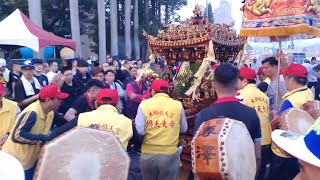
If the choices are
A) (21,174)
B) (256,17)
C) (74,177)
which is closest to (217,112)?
(74,177)

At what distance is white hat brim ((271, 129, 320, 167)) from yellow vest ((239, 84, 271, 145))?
3.03m

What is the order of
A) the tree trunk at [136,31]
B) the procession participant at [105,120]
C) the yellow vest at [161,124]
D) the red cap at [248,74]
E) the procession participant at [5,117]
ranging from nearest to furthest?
the procession participant at [105,120] < the procession participant at [5,117] < the yellow vest at [161,124] < the red cap at [248,74] < the tree trunk at [136,31]

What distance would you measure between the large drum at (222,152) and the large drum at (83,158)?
20.2 inches

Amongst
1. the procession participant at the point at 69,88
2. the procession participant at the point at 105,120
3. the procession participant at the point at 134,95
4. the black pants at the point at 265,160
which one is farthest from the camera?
the procession participant at the point at 134,95

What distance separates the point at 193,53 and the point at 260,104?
2.00m

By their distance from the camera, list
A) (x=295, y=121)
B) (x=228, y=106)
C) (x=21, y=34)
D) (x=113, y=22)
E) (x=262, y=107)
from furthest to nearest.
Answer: (x=113, y=22)
(x=21, y=34)
(x=262, y=107)
(x=295, y=121)
(x=228, y=106)

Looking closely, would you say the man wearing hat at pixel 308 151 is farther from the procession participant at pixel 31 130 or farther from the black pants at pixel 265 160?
the black pants at pixel 265 160

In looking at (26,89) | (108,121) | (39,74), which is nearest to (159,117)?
(108,121)

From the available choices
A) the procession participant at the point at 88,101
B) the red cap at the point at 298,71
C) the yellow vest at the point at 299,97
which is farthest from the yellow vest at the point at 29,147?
the red cap at the point at 298,71

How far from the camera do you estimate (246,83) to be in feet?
17.4

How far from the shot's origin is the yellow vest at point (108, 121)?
153 inches

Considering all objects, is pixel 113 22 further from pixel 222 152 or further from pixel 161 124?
pixel 222 152

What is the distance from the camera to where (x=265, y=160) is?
16.9 ft

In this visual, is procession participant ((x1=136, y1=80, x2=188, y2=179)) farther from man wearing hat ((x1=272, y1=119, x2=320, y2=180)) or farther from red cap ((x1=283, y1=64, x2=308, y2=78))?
man wearing hat ((x1=272, y1=119, x2=320, y2=180))
